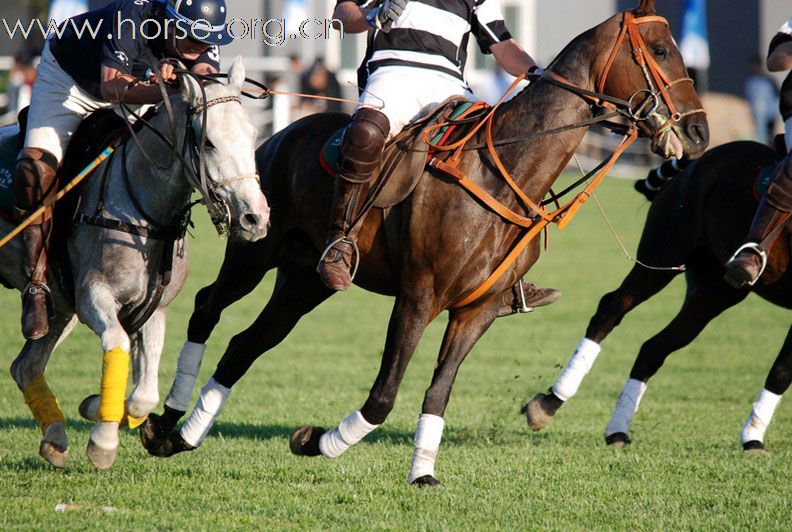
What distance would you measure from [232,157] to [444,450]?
120 inches

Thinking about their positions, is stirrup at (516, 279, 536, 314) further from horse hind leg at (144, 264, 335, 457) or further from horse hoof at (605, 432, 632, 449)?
horse hoof at (605, 432, 632, 449)

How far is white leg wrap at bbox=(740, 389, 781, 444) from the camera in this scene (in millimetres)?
8195

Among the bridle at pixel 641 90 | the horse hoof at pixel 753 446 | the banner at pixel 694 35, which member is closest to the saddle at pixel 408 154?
the bridle at pixel 641 90

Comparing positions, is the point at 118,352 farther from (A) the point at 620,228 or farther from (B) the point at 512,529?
(A) the point at 620,228

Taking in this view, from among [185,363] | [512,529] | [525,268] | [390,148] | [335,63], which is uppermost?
[390,148]

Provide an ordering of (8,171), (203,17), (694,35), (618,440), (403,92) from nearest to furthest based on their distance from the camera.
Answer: (203,17) < (403,92) < (8,171) < (618,440) < (694,35)

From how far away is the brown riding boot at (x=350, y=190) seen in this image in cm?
631

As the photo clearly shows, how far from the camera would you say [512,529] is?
5594 millimetres

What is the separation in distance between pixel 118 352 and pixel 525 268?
2355mm

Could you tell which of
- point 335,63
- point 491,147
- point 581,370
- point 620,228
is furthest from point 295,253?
point 335,63

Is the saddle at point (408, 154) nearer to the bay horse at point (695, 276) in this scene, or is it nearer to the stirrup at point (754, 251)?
the stirrup at point (754, 251)

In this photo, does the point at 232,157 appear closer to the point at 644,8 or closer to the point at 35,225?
the point at 35,225

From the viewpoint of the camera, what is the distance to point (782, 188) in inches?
296

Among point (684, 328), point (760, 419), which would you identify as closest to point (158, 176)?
point (684, 328)
